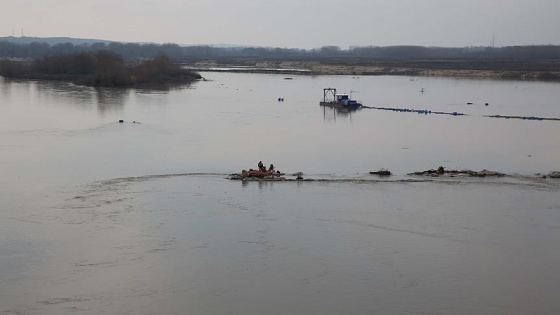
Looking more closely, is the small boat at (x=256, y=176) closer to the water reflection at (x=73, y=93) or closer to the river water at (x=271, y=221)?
A: the river water at (x=271, y=221)

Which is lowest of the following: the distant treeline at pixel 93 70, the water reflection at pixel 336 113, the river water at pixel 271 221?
the river water at pixel 271 221

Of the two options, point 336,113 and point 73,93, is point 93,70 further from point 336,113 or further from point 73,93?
point 336,113

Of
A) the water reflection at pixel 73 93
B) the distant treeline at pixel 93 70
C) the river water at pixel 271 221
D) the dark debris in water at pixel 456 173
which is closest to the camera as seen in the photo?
the river water at pixel 271 221

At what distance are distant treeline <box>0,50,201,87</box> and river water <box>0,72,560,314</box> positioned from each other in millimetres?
14649

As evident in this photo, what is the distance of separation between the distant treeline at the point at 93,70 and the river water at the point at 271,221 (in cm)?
1465

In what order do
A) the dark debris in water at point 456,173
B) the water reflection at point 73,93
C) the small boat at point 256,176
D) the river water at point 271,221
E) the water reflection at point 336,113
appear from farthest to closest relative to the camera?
1. the water reflection at point 73,93
2. the water reflection at point 336,113
3. the dark debris in water at point 456,173
4. the small boat at point 256,176
5. the river water at point 271,221

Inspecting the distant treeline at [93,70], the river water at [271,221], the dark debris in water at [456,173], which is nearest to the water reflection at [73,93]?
the distant treeline at [93,70]

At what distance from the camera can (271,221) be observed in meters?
9.03

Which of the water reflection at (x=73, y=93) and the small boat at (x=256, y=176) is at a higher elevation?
the water reflection at (x=73, y=93)

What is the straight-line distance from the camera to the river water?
6.66 m

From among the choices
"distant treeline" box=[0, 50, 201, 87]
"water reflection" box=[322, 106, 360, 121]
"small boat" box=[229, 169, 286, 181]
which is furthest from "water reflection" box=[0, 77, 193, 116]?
"small boat" box=[229, 169, 286, 181]

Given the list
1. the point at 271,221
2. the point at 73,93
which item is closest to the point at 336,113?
the point at 73,93

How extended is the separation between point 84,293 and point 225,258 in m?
1.64

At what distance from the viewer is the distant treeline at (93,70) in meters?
32.3
